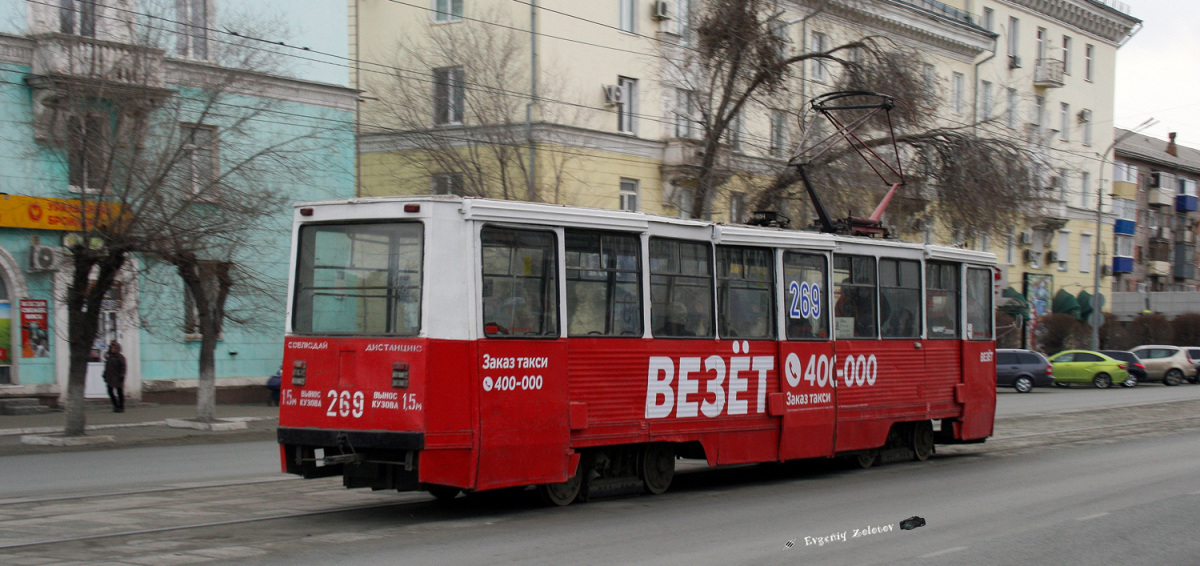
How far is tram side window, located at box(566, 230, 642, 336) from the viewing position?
432 inches

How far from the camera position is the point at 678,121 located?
3216 cm

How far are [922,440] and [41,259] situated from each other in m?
17.9

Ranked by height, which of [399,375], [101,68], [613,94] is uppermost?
[613,94]

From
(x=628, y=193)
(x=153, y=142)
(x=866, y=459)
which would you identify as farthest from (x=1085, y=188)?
(x=153, y=142)

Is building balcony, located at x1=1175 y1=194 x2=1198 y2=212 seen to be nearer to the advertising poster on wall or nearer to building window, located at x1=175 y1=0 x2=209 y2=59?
building window, located at x1=175 y1=0 x2=209 y2=59

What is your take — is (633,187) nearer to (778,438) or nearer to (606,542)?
(778,438)

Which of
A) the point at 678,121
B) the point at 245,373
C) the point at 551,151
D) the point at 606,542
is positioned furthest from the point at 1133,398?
the point at 606,542

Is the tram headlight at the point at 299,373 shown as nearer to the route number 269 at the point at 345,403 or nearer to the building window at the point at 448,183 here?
the route number 269 at the point at 345,403

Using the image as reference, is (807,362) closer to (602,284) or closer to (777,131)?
(602,284)

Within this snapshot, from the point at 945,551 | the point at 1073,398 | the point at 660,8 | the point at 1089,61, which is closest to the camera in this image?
the point at 945,551

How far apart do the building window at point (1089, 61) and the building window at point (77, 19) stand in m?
49.4

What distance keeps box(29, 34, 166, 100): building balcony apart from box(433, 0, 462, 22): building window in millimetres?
12130

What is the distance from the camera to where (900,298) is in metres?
15.5

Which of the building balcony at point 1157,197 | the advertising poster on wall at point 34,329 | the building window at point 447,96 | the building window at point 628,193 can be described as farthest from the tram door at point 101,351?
the building balcony at point 1157,197
